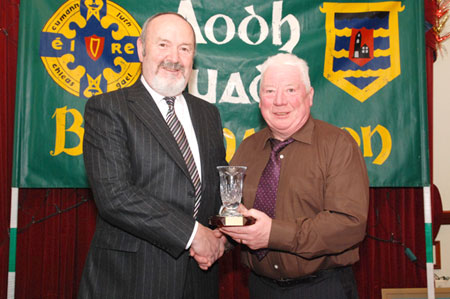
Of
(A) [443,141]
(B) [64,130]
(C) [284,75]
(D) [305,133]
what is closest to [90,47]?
(B) [64,130]

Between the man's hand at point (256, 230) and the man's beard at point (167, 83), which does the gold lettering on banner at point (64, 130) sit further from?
the man's hand at point (256, 230)

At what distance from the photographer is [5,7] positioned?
321cm

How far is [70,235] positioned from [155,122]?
6.43 feet

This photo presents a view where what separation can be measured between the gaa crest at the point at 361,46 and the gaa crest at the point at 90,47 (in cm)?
153

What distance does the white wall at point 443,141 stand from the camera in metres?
3.75

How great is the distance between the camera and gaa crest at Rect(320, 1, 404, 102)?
126 inches

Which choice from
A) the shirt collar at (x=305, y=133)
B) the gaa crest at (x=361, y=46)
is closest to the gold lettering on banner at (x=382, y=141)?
the gaa crest at (x=361, y=46)

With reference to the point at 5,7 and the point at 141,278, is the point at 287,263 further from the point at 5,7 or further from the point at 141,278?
the point at 5,7

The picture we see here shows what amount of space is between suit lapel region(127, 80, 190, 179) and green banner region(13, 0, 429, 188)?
1268 mm

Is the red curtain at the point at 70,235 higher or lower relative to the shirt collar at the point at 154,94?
lower

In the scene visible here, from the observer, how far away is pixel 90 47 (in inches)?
123

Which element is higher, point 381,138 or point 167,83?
point 167,83

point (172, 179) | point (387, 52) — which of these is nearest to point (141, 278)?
point (172, 179)

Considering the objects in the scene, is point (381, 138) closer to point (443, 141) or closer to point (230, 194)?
point (443, 141)
